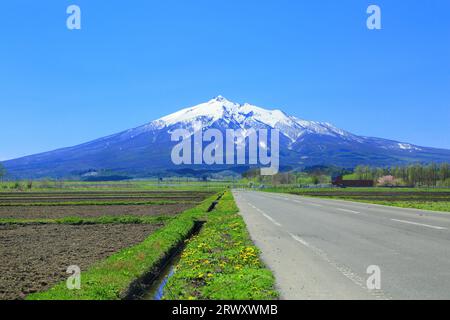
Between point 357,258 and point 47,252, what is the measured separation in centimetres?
904

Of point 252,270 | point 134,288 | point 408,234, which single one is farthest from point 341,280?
point 408,234

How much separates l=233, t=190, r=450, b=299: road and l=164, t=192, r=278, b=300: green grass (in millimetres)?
335

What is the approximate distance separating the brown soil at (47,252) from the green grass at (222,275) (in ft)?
8.43

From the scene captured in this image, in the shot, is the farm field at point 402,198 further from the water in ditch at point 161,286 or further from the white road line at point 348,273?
the water in ditch at point 161,286

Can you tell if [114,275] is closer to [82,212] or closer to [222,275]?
[222,275]

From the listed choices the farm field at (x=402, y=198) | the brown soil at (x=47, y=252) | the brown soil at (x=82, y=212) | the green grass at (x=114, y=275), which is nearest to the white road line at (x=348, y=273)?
the green grass at (x=114, y=275)

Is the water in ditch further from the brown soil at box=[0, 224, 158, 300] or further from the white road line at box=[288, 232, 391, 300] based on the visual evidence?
the white road line at box=[288, 232, 391, 300]

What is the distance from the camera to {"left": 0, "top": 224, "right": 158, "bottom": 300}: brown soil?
10.0 meters

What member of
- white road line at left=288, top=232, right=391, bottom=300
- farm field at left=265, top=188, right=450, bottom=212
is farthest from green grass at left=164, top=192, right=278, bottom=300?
farm field at left=265, top=188, right=450, bottom=212

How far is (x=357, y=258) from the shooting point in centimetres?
1115

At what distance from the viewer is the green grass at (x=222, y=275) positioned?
8.15 meters

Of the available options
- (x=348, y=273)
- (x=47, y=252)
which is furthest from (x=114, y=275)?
(x=47, y=252)
